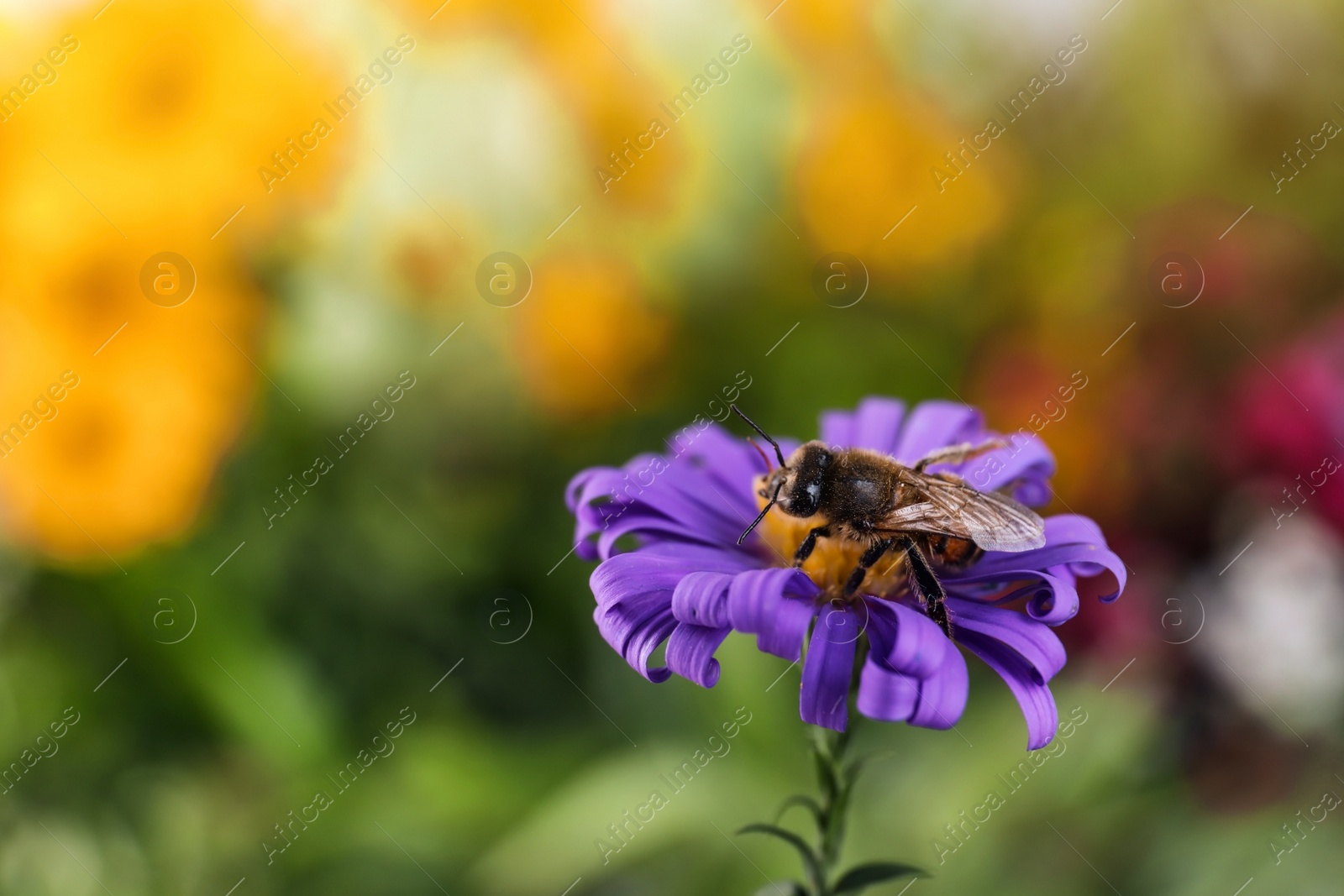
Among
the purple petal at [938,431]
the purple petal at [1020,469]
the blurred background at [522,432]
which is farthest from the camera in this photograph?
the blurred background at [522,432]

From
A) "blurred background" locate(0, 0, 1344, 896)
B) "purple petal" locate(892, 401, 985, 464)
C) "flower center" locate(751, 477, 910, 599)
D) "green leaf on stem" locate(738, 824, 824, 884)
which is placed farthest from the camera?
"blurred background" locate(0, 0, 1344, 896)

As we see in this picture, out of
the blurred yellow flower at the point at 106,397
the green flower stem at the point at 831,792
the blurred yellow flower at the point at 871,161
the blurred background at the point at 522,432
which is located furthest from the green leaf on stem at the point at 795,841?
the blurred yellow flower at the point at 871,161

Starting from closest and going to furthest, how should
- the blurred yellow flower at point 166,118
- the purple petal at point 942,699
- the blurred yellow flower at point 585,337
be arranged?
1. the purple petal at point 942,699
2. the blurred yellow flower at point 166,118
3. the blurred yellow flower at point 585,337

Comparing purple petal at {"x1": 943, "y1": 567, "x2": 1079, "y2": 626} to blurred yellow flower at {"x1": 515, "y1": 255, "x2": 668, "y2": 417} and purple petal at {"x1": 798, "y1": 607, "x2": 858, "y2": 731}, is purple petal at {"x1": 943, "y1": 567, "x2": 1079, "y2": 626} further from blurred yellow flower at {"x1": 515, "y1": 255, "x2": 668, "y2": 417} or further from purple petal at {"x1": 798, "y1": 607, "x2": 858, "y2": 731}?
blurred yellow flower at {"x1": 515, "y1": 255, "x2": 668, "y2": 417}

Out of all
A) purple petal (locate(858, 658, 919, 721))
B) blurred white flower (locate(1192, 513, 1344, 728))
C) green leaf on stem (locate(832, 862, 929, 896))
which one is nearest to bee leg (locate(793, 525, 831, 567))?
purple petal (locate(858, 658, 919, 721))

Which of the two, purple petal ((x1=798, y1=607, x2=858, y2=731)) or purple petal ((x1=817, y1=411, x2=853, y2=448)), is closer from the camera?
purple petal ((x1=798, y1=607, x2=858, y2=731))

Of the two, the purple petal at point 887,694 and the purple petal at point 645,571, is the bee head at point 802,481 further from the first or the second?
the purple petal at point 887,694
